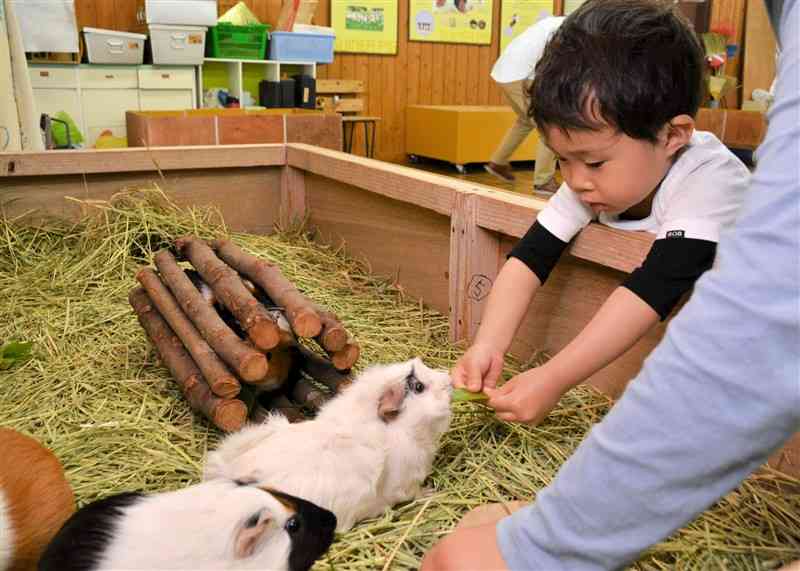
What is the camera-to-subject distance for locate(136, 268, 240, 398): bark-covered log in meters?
1.41

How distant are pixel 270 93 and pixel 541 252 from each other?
16.2 ft

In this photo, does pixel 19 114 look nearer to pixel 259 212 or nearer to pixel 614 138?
pixel 259 212

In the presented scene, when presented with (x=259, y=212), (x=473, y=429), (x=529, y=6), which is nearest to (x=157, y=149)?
(x=259, y=212)

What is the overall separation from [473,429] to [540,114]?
0.64 m

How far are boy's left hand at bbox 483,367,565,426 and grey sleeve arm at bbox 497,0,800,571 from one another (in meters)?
0.77

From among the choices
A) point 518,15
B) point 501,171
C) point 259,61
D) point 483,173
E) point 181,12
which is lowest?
point 483,173

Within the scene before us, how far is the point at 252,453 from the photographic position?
1.15 metres

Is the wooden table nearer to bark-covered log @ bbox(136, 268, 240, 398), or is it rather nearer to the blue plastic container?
the blue plastic container

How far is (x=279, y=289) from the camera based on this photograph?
63.2 inches

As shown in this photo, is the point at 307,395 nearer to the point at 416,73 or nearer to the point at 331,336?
the point at 331,336

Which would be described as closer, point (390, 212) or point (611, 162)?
point (611, 162)

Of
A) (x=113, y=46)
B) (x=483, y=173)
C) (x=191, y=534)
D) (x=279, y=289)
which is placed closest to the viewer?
(x=191, y=534)

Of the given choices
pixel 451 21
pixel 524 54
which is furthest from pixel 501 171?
pixel 451 21

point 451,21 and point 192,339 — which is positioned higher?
point 451,21
